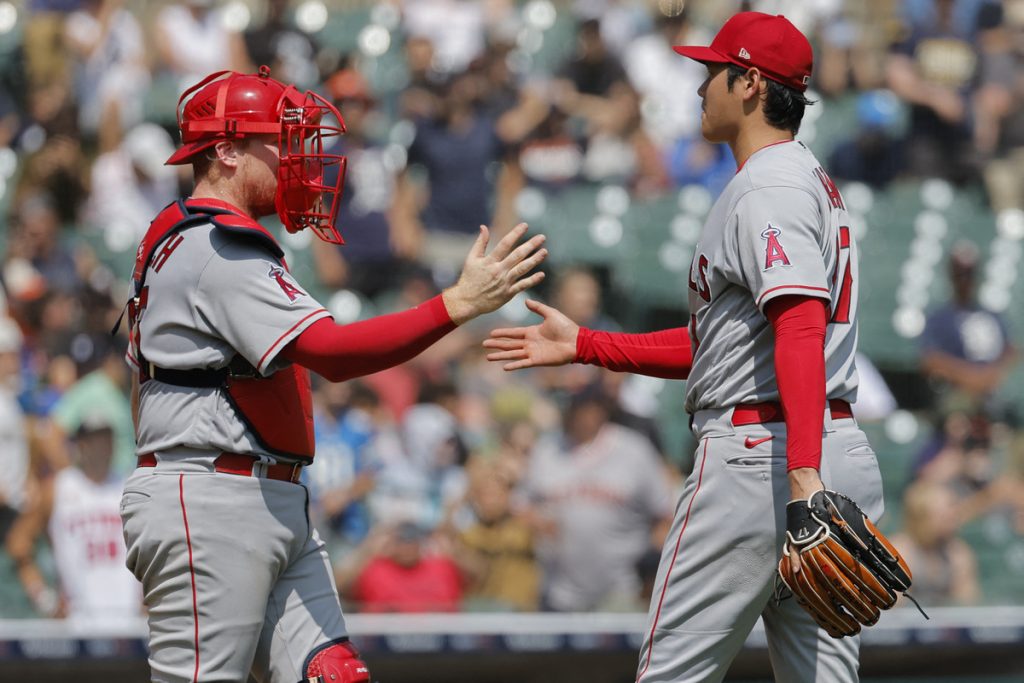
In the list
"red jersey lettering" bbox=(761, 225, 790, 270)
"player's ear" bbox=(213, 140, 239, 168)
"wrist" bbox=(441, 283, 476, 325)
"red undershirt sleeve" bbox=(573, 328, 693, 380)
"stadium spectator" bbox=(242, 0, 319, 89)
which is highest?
"stadium spectator" bbox=(242, 0, 319, 89)

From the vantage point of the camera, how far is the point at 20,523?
677cm

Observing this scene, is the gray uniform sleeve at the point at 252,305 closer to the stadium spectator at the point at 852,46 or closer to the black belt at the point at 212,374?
the black belt at the point at 212,374

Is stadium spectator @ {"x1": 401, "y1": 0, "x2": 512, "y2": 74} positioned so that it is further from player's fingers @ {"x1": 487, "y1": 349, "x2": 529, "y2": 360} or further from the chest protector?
the chest protector

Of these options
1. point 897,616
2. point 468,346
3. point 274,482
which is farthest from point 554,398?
point 274,482

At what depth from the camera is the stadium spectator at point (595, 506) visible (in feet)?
22.6

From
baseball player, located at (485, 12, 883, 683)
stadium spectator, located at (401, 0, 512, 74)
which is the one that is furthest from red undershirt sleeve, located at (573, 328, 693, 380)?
stadium spectator, located at (401, 0, 512, 74)

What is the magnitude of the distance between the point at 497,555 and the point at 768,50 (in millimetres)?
4105

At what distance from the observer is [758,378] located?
3.13m

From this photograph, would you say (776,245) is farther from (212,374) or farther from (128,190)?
(128,190)

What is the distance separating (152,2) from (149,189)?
1588mm

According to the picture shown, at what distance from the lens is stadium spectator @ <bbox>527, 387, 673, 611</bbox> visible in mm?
6883

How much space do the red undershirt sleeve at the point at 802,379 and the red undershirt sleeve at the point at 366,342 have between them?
724 mm

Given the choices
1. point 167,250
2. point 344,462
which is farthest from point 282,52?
point 167,250

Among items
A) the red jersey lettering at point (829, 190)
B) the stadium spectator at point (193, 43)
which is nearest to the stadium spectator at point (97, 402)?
the stadium spectator at point (193, 43)
